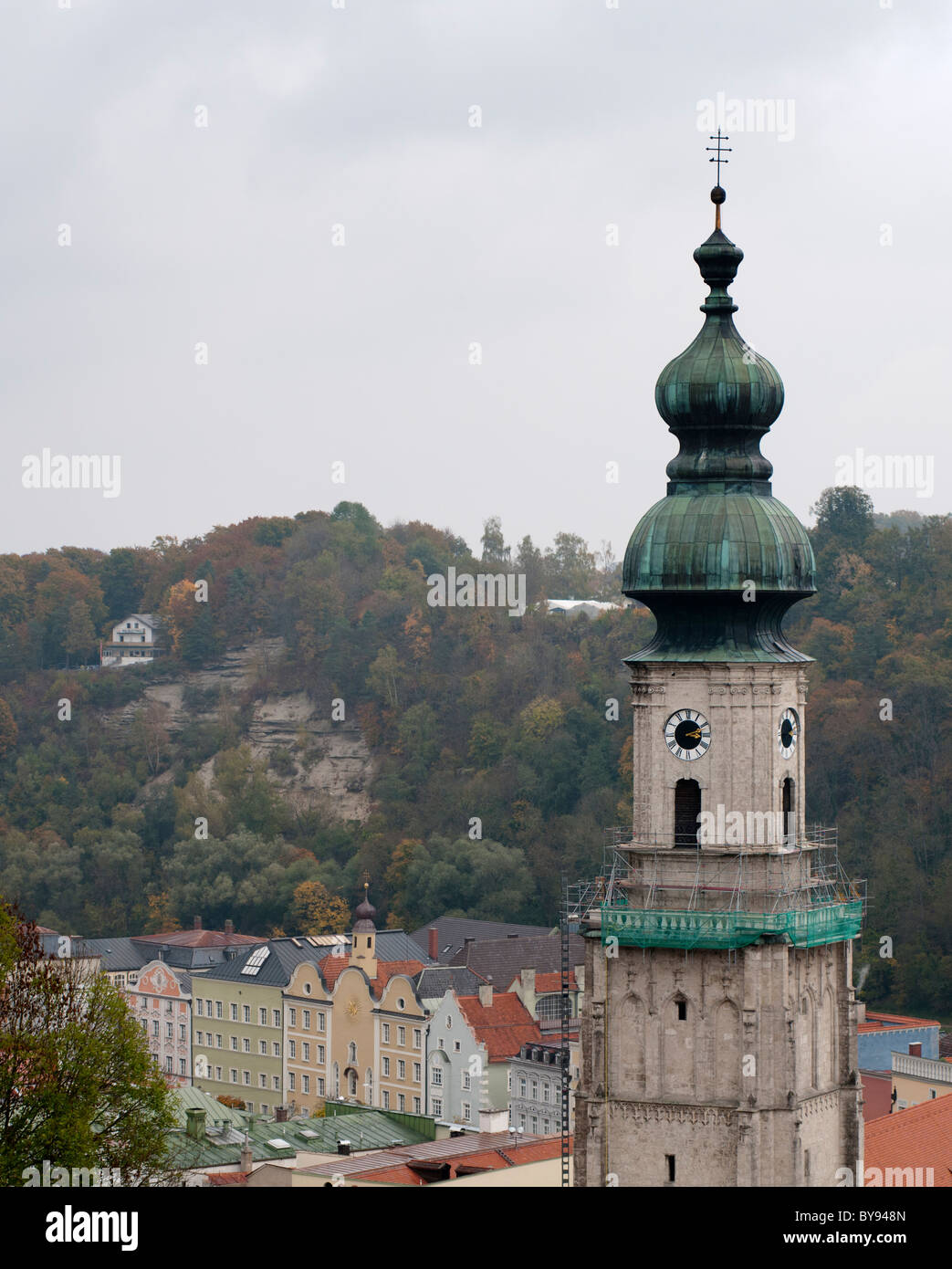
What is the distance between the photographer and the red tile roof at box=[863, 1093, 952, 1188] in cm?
5900

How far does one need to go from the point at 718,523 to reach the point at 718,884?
6417 millimetres

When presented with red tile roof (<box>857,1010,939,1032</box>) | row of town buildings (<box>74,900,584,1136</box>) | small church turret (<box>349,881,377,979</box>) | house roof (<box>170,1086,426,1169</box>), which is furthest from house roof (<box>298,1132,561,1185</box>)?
small church turret (<box>349,881,377,979</box>)

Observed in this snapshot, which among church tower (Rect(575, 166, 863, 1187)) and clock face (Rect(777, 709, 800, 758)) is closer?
church tower (Rect(575, 166, 863, 1187))

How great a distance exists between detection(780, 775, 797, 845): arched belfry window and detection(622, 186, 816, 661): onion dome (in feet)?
7.79

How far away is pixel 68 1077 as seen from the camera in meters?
48.7

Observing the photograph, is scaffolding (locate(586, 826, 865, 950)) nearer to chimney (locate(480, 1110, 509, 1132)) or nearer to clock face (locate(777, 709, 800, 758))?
clock face (locate(777, 709, 800, 758))

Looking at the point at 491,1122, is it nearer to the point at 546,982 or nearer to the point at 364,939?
the point at 364,939

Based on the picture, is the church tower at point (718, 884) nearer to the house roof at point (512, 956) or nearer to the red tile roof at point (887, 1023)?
the red tile roof at point (887, 1023)

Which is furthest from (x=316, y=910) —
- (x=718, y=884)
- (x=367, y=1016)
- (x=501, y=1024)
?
(x=718, y=884)

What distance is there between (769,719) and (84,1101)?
45.6 feet

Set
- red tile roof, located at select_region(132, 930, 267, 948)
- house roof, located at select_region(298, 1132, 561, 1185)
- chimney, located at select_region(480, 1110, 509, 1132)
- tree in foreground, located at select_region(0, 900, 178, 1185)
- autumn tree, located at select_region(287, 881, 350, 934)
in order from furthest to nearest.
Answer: autumn tree, located at select_region(287, 881, 350, 934)
red tile roof, located at select_region(132, 930, 267, 948)
chimney, located at select_region(480, 1110, 509, 1132)
house roof, located at select_region(298, 1132, 561, 1185)
tree in foreground, located at select_region(0, 900, 178, 1185)
